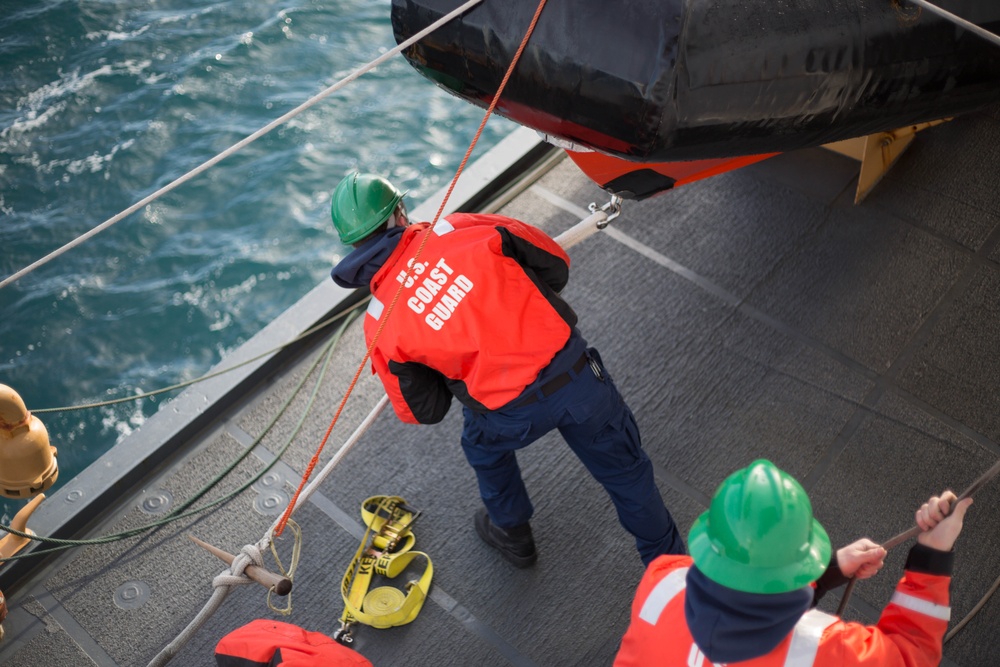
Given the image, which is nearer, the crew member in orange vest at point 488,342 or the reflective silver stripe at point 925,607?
the reflective silver stripe at point 925,607

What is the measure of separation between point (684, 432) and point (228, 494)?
179cm

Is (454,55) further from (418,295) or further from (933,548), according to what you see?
(933,548)

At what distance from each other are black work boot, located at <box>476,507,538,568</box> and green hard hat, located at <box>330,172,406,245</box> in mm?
1143

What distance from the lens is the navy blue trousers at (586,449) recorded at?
2.72 m

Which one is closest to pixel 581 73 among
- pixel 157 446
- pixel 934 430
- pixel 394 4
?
pixel 394 4

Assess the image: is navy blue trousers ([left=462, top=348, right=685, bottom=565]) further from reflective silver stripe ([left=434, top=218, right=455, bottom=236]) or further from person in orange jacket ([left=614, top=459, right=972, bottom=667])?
person in orange jacket ([left=614, top=459, right=972, bottom=667])

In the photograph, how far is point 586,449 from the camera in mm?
2844

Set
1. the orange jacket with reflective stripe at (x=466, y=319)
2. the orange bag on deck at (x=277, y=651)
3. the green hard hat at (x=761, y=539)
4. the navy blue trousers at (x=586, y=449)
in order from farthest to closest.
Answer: the navy blue trousers at (x=586, y=449), the orange jacket with reflective stripe at (x=466, y=319), the orange bag on deck at (x=277, y=651), the green hard hat at (x=761, y=539)

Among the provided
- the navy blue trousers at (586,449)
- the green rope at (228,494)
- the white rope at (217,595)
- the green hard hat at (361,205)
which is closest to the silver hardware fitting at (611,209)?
the navy blue trousers at (586,449)

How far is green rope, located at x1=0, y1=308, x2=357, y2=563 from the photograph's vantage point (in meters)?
3.22

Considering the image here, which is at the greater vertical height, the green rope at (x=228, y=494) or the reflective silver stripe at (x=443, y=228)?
the reflective silver stripe at (x=443, y=228)

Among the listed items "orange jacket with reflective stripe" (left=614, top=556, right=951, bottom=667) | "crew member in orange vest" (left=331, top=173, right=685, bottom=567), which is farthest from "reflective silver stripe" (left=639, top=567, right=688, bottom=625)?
"crew member in orange vest" (left=331, top=173, right=685, bottom=567)

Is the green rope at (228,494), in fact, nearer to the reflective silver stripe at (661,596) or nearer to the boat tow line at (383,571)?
the boat tow line at (383,571)

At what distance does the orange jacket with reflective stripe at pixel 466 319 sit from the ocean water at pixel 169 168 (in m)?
3.01
